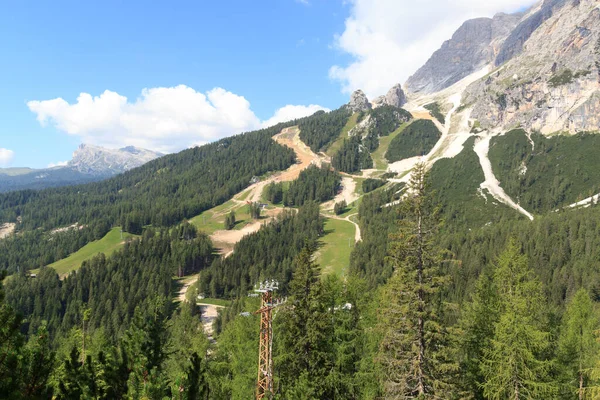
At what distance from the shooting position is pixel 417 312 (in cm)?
2152

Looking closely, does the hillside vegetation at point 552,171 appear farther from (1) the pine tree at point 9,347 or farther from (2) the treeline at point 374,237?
(1) the pine tree at point 9,347

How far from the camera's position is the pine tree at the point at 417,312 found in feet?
71.3

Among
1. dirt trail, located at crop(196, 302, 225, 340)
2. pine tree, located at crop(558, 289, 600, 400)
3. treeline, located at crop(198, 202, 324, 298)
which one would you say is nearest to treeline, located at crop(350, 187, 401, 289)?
treeline, located at crop(198, 202, 324, 298)

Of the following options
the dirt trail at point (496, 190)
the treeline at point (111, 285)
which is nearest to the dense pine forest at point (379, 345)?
the treeline at point (111, 285)

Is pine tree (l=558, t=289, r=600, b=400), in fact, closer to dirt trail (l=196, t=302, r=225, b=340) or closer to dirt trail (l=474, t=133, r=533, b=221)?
dirt trail (l=196, t=302, r=225, b=340)

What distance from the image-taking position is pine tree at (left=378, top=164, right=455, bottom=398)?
2172 centimetres

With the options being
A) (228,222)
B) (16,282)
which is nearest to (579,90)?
(228,222)

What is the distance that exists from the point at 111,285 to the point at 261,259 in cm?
5293

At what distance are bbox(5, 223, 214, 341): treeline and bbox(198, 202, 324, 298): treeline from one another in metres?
16.6

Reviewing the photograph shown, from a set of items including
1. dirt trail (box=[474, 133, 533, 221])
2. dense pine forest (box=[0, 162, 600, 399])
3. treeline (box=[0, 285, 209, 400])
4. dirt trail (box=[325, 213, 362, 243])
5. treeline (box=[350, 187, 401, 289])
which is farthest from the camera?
dirt trail (box=[474, 133, 533, 221])

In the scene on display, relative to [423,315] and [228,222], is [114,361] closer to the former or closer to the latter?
[423,315]

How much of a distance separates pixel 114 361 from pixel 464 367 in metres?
28.8

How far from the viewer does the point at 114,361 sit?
18.5 m

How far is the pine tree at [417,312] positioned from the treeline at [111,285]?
9284 cm
